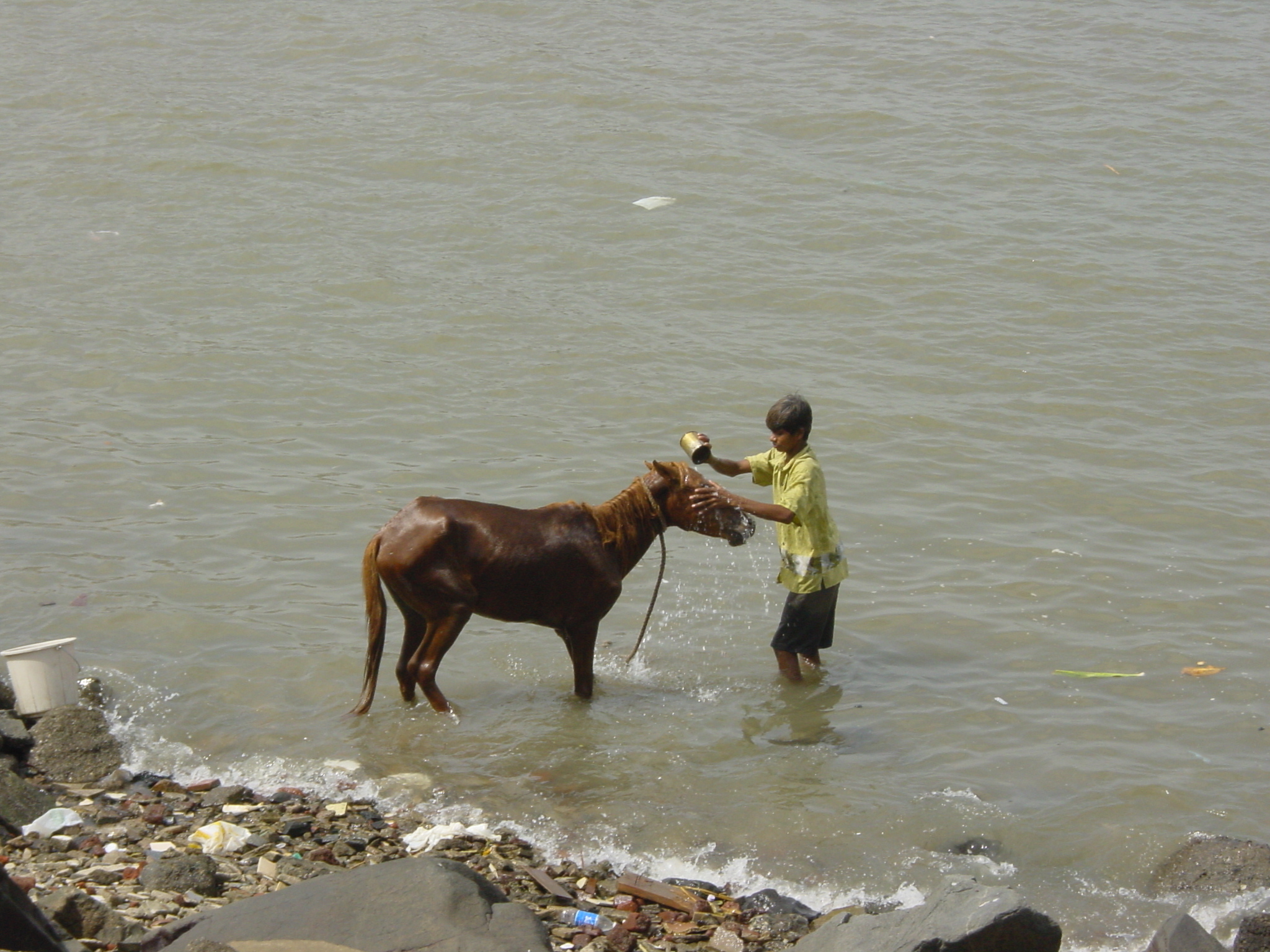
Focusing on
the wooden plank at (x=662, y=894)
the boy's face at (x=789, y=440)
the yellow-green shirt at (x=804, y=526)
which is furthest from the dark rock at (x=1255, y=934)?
the boy's face at (x=789, y=440)

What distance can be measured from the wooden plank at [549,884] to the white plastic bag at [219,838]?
1.24m

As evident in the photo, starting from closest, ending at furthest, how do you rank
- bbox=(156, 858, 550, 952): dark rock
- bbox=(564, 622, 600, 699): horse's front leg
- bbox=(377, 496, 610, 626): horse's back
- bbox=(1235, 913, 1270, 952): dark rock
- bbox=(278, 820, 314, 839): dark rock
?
bbox=(156, 858, 550, 952): dark rock, bbox=(1235, 913, 1270, 952): dark rock, bbox=(278, 820, 314, 839): dark rock, bbox=(377, 496, 610, 626): horse's back, bbox=(564, 622, 600, 699): horse's front leg

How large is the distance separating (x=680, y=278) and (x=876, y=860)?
29.8ft

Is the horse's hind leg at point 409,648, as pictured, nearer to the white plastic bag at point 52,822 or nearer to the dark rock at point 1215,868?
the white plastic bag at point 52,822

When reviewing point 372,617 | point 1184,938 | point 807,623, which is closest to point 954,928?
point 1184,938

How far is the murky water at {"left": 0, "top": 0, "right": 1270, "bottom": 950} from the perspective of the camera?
22.4 feet

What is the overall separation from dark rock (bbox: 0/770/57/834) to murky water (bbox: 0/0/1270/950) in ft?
2.67

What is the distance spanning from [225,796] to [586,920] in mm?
2047

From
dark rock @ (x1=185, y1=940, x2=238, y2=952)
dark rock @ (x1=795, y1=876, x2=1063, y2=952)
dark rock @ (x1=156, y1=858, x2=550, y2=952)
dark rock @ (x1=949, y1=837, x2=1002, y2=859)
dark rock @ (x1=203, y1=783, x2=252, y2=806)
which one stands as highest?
dark rock @ (x1=185, y1=940, x2=238, y2=952)

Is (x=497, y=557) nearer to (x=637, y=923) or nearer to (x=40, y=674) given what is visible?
(x=637, y=923)

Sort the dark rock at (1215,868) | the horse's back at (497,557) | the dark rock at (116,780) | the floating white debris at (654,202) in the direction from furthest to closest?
the floating white debris at (654,202) → the horse's back at (497,557) → the dark rock at (116,780) → the dark rock at (1215,868)

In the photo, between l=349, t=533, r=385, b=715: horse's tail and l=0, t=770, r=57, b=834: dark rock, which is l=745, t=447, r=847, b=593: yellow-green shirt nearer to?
l=349, t=533, r=385, b=715: horse's tail

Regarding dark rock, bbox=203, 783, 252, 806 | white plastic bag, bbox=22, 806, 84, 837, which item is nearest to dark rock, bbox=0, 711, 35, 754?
white plastic bag, bbox=22, 806, 84, 837

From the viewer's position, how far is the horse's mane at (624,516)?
23.4 feet
